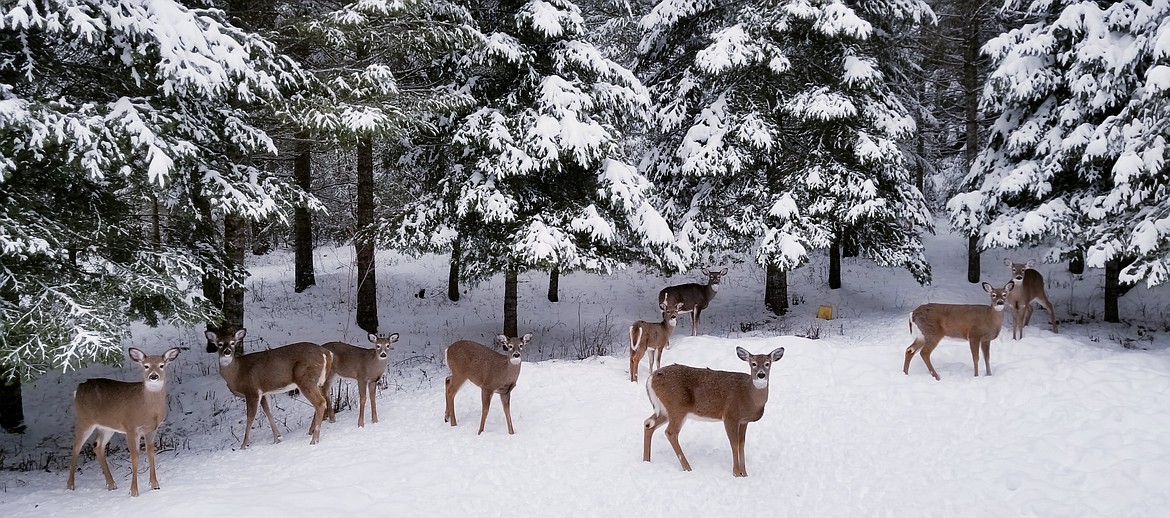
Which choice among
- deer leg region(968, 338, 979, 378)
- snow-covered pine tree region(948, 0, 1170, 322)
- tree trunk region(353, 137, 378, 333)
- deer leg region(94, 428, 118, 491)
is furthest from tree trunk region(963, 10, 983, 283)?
deer leg region(94, 428, 118, 491)

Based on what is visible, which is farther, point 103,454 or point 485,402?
point 485,402

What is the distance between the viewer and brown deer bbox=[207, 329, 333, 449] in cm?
796

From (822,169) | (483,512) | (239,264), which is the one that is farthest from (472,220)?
(822,169)

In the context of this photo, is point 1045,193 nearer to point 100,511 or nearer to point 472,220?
point 472,220

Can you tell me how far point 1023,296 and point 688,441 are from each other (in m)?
7.64

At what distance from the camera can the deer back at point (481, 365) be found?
8219mm

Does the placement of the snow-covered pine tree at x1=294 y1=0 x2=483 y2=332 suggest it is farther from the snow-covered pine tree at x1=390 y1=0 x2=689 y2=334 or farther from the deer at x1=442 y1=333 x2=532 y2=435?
the deer at x1=442 y1=333 x2=532 y2=435

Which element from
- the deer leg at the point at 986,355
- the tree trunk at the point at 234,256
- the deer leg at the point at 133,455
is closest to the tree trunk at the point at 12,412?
the tree trunk at the point at 234,256

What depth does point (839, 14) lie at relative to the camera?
41.9 ft

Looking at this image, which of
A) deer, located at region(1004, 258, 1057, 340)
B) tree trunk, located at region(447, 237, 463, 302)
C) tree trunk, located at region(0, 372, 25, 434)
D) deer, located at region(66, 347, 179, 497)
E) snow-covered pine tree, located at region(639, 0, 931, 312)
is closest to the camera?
deer, located at region(66, 347, 179, 497)

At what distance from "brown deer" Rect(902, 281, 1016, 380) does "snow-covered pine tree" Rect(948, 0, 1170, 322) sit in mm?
2069

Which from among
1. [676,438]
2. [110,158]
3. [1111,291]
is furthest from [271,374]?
[1111,291]

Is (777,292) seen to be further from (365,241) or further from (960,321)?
(365,241)

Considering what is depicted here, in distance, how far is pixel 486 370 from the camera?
8.28 meters
